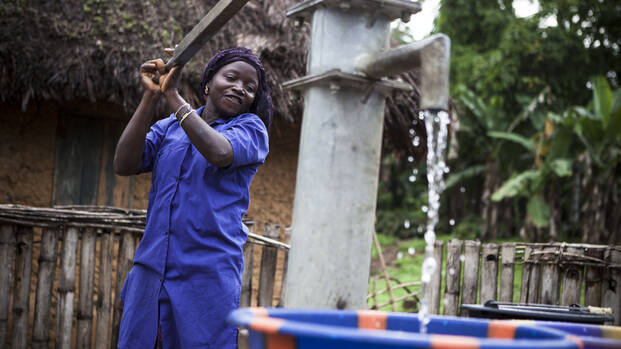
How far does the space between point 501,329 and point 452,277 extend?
255cm

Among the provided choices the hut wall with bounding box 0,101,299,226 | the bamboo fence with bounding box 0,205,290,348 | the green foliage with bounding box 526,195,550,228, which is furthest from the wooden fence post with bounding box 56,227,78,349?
the green foliage with bounding box 526,195,550,228

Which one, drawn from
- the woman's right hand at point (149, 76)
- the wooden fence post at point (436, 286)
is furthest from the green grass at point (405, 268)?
the woman's right hand at point (149, 76)

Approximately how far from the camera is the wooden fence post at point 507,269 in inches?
135

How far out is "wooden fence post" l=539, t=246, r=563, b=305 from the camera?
332 cm

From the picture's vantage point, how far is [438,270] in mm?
3754

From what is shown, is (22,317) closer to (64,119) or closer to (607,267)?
(64,119)

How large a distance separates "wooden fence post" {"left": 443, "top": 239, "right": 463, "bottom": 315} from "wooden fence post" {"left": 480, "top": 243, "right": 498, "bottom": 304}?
0.14m

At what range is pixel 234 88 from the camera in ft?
6.86

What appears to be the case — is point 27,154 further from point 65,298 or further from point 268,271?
point 268,271

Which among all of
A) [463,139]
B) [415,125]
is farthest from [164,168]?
[463,139]

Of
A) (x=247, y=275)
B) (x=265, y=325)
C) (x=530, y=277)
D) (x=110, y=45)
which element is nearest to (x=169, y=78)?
(x=265, y=325)

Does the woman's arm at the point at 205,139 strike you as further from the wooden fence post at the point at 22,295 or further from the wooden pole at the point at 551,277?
the wooden pole at the point at 551,277

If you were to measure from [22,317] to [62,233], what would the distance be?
55 centimetres

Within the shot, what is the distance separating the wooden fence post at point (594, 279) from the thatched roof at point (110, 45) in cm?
238
